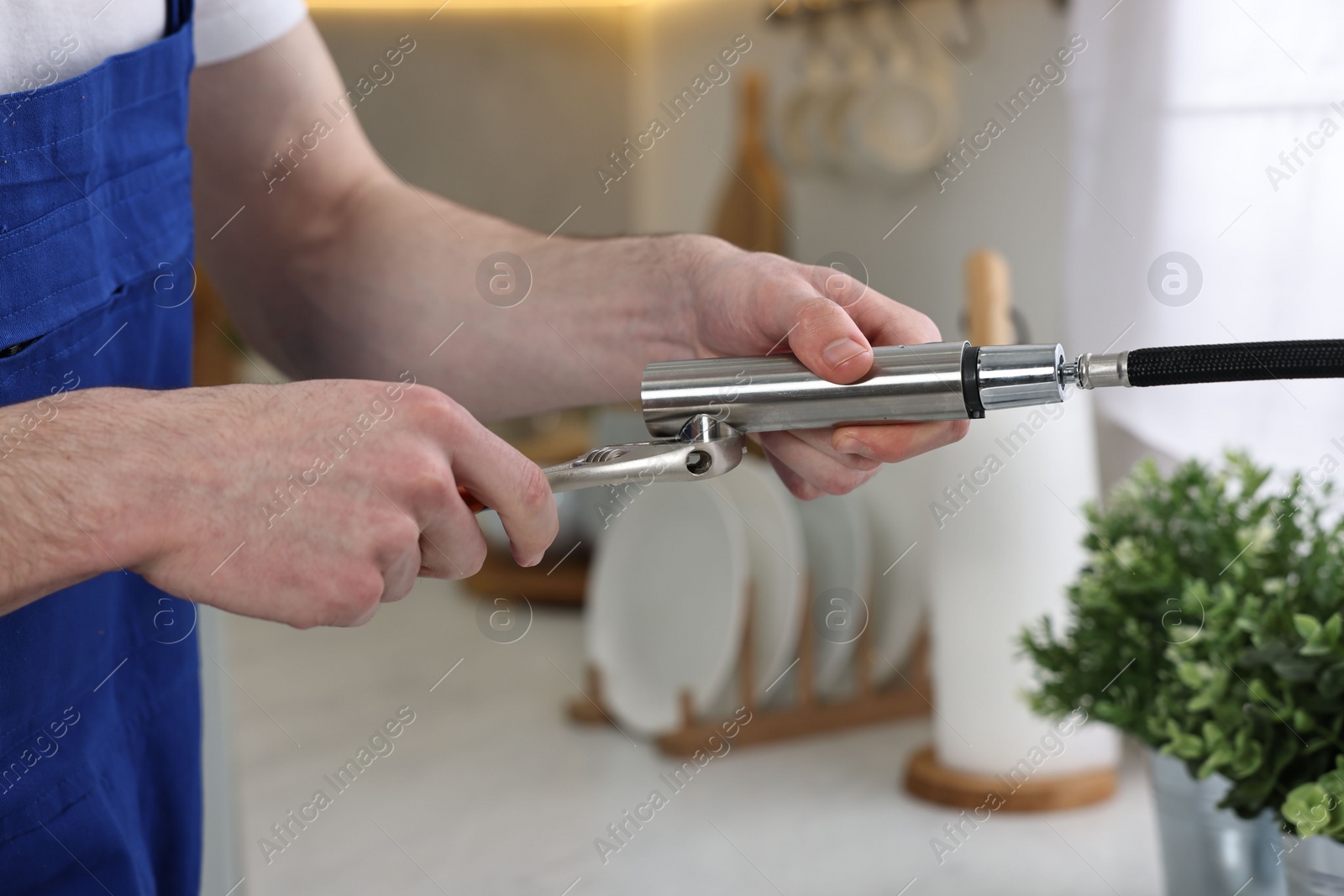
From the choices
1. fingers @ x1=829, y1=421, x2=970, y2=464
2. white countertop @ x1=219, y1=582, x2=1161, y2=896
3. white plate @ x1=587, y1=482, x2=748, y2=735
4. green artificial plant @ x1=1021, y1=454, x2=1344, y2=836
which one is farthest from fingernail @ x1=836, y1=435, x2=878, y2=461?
white plate @ x1=587, y1=482, x2=748, y2=735

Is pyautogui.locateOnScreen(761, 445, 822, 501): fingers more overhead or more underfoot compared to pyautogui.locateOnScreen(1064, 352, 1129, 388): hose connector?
more underfoot

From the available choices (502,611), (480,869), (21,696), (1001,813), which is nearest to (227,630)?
(502,611)

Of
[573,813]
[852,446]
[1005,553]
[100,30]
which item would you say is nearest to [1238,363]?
[852,446]

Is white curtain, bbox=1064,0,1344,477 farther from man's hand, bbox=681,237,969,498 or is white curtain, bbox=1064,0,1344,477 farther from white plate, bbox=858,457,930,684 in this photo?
man's hand, bbox=681,237,969,498

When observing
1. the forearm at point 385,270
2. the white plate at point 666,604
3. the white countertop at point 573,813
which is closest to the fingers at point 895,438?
the forearm at point 385,270

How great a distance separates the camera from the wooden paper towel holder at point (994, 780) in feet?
3.16

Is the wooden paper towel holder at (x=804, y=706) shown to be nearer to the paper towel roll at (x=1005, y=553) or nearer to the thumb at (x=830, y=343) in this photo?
the paper towel roll at (x=1005, y=553)

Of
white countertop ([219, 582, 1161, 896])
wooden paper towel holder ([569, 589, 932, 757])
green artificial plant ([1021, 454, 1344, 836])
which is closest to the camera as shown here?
green artificial plant ([1021, 454, 1344, 836])

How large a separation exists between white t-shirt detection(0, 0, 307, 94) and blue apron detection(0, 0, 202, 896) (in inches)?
0.7

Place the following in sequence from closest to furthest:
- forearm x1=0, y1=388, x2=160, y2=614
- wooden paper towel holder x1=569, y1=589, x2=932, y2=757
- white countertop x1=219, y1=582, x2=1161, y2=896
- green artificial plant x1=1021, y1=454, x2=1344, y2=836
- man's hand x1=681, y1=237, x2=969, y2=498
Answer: forearm x1=0, y1=388, x2=160, y2=614 → man's hand x1=681, y1=237, x2=969, y2=498 → green artificial plant x1=1021, y1=454, x2=1344, y2=836 → white countertop x1=219, y1=582, x2=1161, y2=896 → wooden paper towel holder x1=569, y1=589, x2=932, y2=757

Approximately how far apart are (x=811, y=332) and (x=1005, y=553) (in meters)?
0.55

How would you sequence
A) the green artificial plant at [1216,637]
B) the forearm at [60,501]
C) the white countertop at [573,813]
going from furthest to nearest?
the white countertop at [573,813]
the green artificial plant at [1216,637]
the forearm at [60,501]

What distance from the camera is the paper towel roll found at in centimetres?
95

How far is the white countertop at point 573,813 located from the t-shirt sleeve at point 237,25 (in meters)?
0.48
